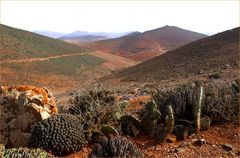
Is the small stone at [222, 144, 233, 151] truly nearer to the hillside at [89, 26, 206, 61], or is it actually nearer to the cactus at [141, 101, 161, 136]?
the cactus at [141, 101, 161, 136]

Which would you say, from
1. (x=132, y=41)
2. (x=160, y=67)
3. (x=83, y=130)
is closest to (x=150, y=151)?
(x=83, y=130)

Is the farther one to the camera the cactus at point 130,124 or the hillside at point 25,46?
the hillside at point 25,46

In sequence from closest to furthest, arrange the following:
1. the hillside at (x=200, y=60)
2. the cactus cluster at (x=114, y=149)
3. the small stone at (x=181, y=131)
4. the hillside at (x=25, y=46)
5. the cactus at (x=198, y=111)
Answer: the cactus cluster at (x=114, y=149) → the small stone at (x=181, y=131) → the cactus at (x=198, y=111) → the hillside at (x=200, y=60) → the hillside at (x=25, y=46)

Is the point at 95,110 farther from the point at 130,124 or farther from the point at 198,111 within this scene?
the point at 198,111

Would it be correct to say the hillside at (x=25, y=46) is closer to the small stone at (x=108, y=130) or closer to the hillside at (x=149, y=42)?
the hillside at (x=149, y=42)

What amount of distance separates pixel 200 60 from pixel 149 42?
206ft

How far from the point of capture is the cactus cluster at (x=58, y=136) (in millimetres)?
6445

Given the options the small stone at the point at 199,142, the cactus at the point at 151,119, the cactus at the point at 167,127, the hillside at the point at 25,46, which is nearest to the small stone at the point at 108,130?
the cactus at the point at 151,119

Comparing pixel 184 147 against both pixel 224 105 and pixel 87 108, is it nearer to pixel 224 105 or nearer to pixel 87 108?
pixel 224 105

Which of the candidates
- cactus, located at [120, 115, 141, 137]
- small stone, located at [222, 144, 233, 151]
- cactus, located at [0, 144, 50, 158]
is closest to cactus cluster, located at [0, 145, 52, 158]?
cactus, located at [0, 144, 50, 158]

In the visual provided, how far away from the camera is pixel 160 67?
3812 cm

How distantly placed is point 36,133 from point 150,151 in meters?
1.85

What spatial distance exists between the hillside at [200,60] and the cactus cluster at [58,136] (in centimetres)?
2059

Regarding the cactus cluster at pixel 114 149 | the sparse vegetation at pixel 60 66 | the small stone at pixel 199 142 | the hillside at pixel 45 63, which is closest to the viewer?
the cactus cluster at pixel 114 149
